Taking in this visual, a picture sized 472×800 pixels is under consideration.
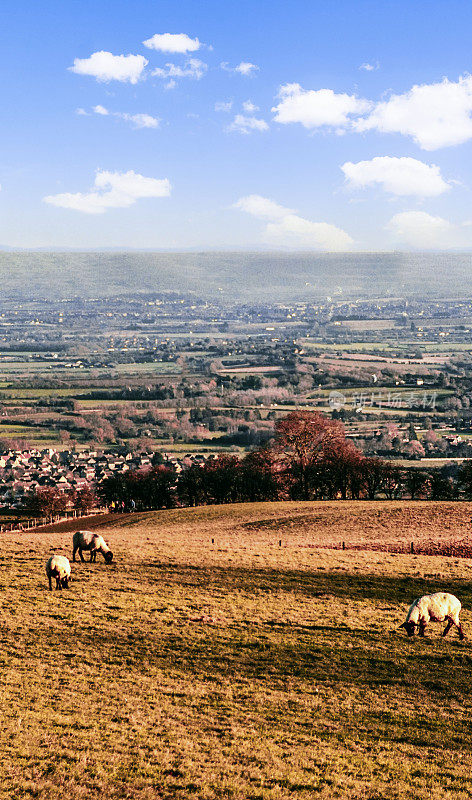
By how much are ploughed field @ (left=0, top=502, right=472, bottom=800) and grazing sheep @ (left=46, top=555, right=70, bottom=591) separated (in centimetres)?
67

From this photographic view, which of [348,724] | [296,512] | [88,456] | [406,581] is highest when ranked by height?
[348,724]

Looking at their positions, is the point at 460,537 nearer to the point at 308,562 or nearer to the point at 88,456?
the point at 308,562

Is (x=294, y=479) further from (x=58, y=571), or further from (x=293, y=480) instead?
(x=58, y=571)

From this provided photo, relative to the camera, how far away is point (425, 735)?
15367mm

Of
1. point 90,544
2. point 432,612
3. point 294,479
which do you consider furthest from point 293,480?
point 432,612

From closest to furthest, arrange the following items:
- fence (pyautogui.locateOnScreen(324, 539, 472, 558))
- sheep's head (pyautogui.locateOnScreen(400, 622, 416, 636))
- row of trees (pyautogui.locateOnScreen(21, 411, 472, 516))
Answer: sheep's head (pyautogui.locateOnScreen(400, 622, 416, 636)), fence (pyautogui.locateOnScreen(324, 539, 472, 558)), row of trees (pyautogui.locateOnScreen(21, 411, 472, 516))

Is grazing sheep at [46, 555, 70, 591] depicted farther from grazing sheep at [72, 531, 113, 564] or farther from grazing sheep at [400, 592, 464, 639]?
grazing sheep at [400, 592, 464, 639]

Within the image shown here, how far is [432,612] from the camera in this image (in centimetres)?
2169

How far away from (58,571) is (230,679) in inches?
363

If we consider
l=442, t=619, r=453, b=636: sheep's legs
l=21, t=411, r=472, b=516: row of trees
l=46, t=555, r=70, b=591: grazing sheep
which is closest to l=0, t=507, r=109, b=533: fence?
l=21, t=411, r=472, b=516: row of trees

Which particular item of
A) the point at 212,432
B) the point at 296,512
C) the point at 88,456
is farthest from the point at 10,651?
the point at 212,432

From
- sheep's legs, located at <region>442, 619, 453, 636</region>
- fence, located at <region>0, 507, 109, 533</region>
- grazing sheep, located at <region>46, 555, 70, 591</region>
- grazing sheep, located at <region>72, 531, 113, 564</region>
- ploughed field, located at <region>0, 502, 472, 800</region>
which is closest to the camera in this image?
ploughed field, located at <region>0, 502, 472, 800</region>

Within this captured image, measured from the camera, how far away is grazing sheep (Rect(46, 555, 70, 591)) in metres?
25.2

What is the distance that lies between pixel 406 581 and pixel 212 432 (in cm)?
9880
